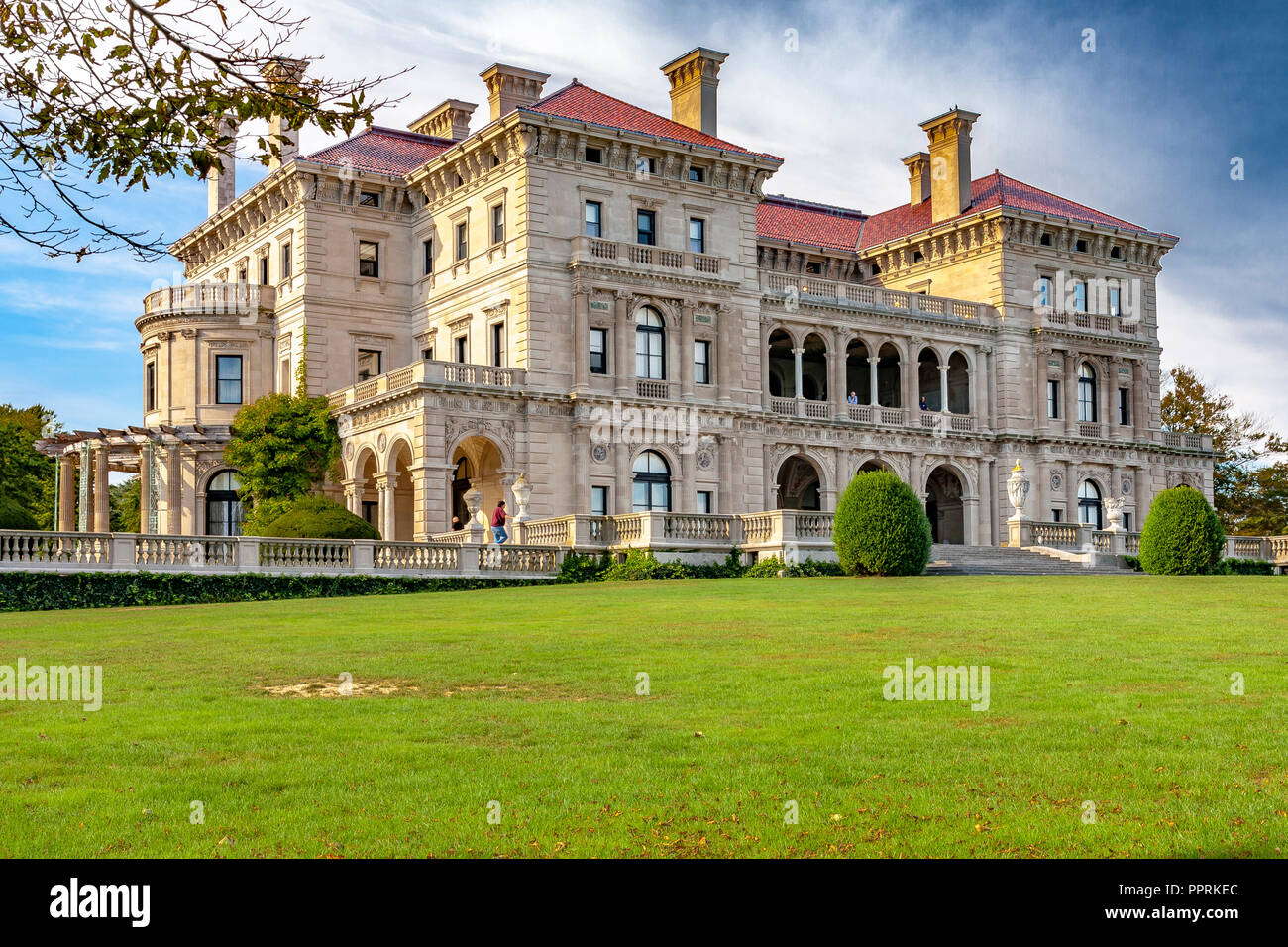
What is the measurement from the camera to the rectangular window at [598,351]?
5019 cm

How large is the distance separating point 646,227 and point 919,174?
21246mm

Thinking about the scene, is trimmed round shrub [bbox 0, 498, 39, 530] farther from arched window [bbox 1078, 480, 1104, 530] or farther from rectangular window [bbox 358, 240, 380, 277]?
arched window [bbox 1078, 480, 1104, 530]

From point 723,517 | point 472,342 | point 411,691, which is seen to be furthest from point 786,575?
point 411,691

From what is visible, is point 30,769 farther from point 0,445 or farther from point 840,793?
point 0,445

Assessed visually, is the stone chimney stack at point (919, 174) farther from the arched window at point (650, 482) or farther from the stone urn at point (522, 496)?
the stone urn at point (522, 496)

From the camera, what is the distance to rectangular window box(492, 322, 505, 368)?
50469 mm

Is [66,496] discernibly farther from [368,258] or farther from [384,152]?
[384,152]

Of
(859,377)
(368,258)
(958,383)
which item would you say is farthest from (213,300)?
(958,383)

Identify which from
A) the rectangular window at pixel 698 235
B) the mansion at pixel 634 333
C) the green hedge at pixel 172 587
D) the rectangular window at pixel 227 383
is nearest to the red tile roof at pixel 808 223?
the mansion at pixel 634 333

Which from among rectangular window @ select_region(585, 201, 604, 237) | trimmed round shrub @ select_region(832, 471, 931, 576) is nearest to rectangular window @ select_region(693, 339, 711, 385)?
rectangular window @ select_region(585, 201, 604, 237)

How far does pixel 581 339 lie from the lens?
4944 cm

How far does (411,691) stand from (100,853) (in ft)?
19.1

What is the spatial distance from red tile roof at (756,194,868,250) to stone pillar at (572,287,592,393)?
1436cm

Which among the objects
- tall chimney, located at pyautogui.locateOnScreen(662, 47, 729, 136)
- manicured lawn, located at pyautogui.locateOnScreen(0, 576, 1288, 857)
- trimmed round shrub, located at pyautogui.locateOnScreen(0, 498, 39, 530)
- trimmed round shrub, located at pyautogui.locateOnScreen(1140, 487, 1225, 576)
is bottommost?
Answer: manicured lawn, located at pyautogui.locateOnScreen(0, 576, 1288, 857)
